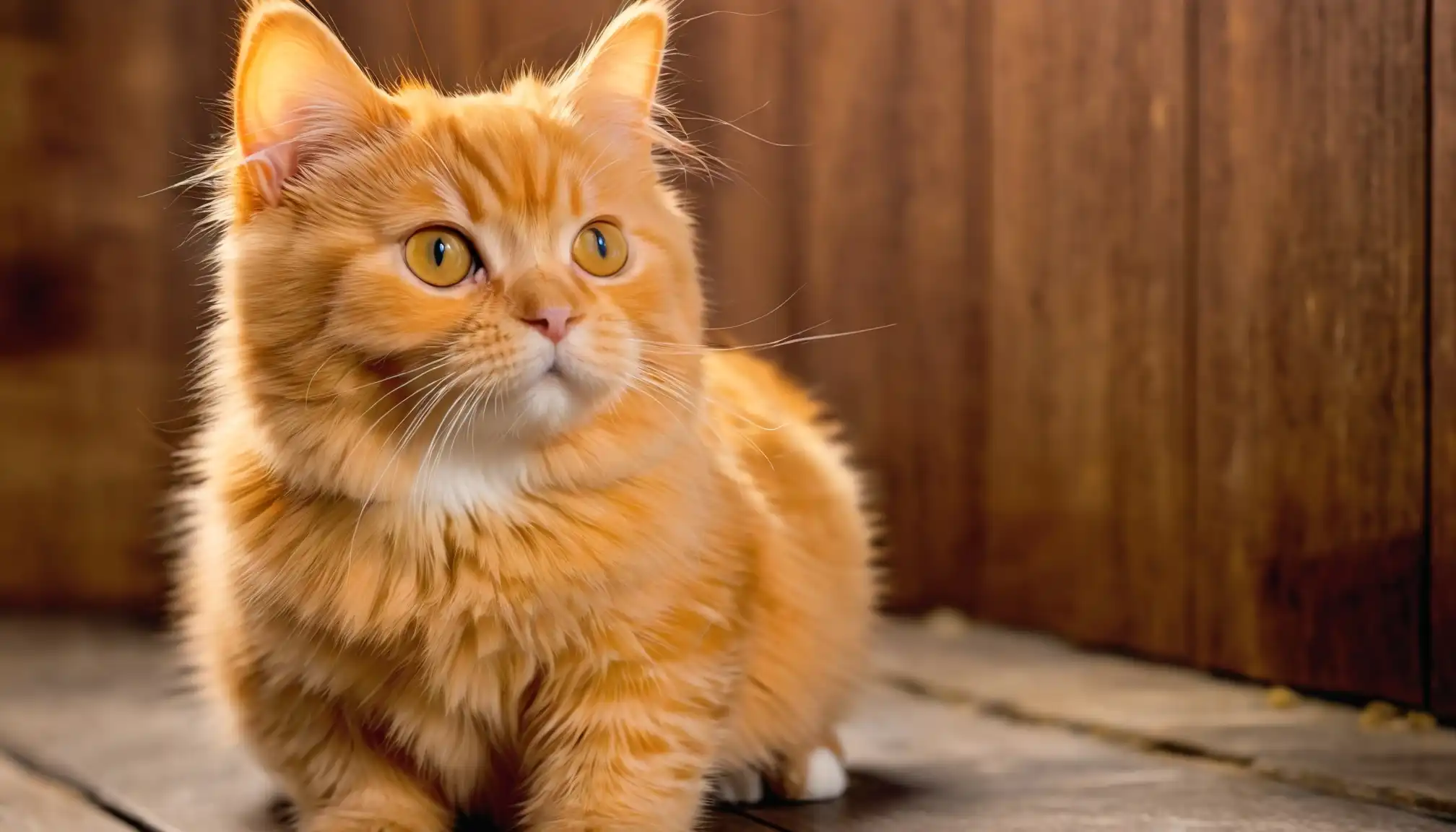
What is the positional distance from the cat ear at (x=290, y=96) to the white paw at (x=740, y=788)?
2.20 feet

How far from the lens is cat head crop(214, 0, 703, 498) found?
109cm

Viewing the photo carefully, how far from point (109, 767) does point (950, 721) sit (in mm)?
966

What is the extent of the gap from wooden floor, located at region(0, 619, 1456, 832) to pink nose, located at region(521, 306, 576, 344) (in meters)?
0.50

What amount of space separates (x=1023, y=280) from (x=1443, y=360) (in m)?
0.72

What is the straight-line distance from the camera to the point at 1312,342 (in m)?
1.77

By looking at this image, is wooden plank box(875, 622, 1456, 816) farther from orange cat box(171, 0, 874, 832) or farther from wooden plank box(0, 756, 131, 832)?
wooden plank box(0, 756, 131, 832)

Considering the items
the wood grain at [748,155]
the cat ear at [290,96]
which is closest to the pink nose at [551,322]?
the cat ear at [290,96]

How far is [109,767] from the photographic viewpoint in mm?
1607

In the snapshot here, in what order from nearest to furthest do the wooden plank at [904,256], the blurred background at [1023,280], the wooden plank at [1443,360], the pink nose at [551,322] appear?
1. the pink nose at [551,322]
2. the wooden plank at [1443,360]
3. the blurred background at [1023,280]
4. the wooden plank at [904,256]

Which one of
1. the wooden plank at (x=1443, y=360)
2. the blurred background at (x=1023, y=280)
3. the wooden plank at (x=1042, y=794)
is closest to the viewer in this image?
the wooden plank at (x=1042, y=794)

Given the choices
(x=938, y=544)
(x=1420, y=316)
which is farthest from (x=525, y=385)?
(x=938, y=544)

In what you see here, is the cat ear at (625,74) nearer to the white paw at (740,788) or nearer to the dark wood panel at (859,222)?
the white paw at (740,788)

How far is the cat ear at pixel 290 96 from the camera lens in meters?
1.14

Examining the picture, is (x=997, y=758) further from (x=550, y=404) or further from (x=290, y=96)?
(x=290, y=96)
